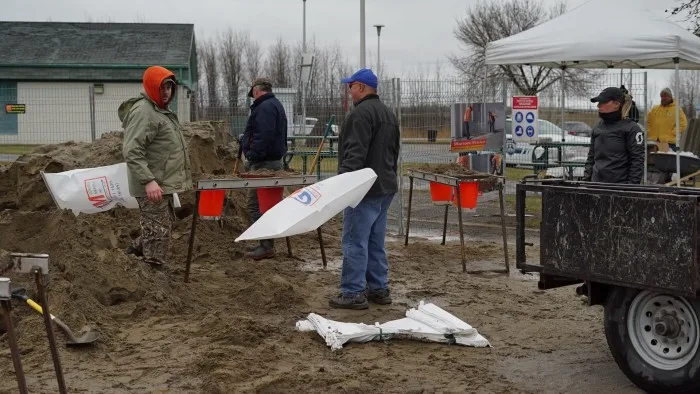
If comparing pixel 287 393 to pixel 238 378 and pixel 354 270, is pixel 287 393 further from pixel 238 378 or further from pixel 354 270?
pixel 354 270

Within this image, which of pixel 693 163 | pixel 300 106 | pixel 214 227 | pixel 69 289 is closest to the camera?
pixel 69 289

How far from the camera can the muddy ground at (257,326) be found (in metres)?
5.61

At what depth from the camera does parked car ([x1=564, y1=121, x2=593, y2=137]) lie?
17.8m

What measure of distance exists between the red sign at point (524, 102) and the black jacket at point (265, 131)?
499cm

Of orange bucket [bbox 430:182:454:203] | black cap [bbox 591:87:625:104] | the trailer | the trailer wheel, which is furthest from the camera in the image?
orange bucket [bbox 430:182:454:203]

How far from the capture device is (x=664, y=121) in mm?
15375

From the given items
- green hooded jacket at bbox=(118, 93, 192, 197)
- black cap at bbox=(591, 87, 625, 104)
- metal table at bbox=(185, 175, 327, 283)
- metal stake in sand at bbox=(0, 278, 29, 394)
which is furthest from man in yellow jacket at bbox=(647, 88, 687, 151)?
metal stake in sand at bbox=(0, 278, 29, 394)

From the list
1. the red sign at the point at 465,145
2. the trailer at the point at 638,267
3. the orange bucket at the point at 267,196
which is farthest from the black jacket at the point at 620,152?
the red sign at the point at 465,145

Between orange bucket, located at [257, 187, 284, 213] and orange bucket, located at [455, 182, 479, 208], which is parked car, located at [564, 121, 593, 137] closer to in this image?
orange bucket, located at [455, 182, 479, 208]

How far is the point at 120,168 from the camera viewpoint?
809 cm

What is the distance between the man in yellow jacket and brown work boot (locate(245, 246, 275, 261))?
343 inches

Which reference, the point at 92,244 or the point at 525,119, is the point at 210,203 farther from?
the point at 525,119

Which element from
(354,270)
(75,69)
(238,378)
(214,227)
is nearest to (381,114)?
(354,270)

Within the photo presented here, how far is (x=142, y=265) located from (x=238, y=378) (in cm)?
249
